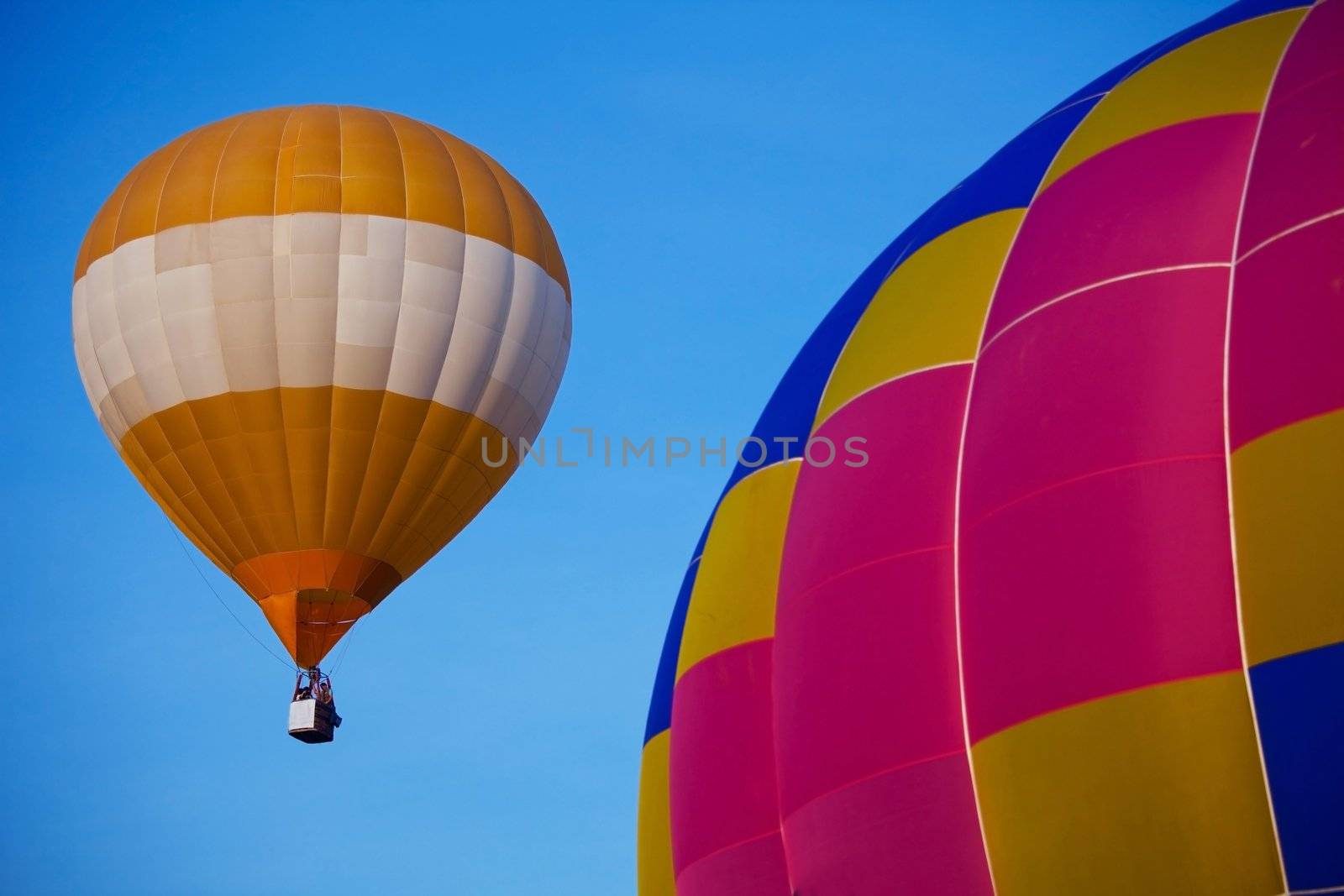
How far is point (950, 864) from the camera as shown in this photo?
226 inches

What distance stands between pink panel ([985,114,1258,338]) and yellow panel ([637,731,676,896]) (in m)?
2.41

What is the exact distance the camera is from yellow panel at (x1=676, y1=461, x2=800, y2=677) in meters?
7.03

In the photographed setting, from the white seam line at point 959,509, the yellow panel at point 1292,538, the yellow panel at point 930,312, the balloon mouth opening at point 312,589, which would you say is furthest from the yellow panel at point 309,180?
the yellow panel at point 1292,538

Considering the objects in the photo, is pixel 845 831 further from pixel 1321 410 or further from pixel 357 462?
pixel 357 462

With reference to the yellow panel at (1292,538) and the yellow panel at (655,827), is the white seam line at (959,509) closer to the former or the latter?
the yellow panel at (1292,538)

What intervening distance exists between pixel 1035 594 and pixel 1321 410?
1.04 meters

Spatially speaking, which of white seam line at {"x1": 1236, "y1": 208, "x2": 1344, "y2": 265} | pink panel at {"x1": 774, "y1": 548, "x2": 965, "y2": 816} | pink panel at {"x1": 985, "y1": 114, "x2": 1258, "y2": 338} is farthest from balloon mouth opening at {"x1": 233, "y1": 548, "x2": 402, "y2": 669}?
white seam line at {"x1": 1236, "y1": 208, "x2": 1344, "y2": 265}

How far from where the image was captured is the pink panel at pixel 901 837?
226 inches

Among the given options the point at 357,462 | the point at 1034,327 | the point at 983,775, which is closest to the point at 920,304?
the point at 1034,327

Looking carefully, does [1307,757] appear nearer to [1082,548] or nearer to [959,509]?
[1082,548]

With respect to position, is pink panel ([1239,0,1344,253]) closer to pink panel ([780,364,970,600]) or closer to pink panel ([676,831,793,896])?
pink panel ([780,364,970,600])

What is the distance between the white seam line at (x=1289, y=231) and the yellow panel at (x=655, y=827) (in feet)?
10.5

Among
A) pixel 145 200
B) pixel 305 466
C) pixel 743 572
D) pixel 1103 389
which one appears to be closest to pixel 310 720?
pixel 305 466

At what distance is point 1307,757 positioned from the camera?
501 centimetres
